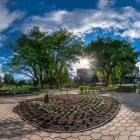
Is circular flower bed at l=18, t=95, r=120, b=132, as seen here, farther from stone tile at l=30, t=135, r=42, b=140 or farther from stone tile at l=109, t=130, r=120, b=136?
stone tile at l=109, t=130, r=120, b=136

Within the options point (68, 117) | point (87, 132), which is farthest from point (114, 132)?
point (68, 117)

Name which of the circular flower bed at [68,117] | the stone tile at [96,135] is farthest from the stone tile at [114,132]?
the circular flower bed at [68,117]

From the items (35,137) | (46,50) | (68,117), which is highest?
(46,50)

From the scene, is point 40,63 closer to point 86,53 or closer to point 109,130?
point 86,53

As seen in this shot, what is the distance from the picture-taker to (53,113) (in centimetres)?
1049

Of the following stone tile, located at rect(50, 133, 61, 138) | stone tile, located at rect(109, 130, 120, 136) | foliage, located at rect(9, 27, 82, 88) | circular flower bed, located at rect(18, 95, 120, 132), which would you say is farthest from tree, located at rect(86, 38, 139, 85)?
stone tile, located at rect(50, 133, 61, 138)

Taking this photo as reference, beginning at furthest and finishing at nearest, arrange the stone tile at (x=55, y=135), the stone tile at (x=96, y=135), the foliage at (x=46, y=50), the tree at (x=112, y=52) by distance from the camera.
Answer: the tree at (x=112, y=52) < the foliage at (x=46, y=50) < the stone tile at (x=55, y=135) < the stone tile at (x=96, y=135)

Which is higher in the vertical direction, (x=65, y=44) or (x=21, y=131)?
(x=65, y=44)

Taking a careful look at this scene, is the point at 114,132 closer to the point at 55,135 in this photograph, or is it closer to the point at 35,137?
the point at 55,135

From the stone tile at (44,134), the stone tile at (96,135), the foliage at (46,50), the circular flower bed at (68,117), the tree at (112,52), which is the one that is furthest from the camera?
the tree at (112,52)

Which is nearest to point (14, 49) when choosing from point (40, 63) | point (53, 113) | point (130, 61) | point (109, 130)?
point (40, 63)

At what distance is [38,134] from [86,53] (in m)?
37.1

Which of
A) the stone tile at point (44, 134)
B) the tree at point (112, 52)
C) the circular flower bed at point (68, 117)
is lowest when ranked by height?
the stone tile at point (44, 134)

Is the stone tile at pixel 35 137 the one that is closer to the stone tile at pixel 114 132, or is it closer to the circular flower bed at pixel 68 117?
the circular flower bed at pixel 68 117
